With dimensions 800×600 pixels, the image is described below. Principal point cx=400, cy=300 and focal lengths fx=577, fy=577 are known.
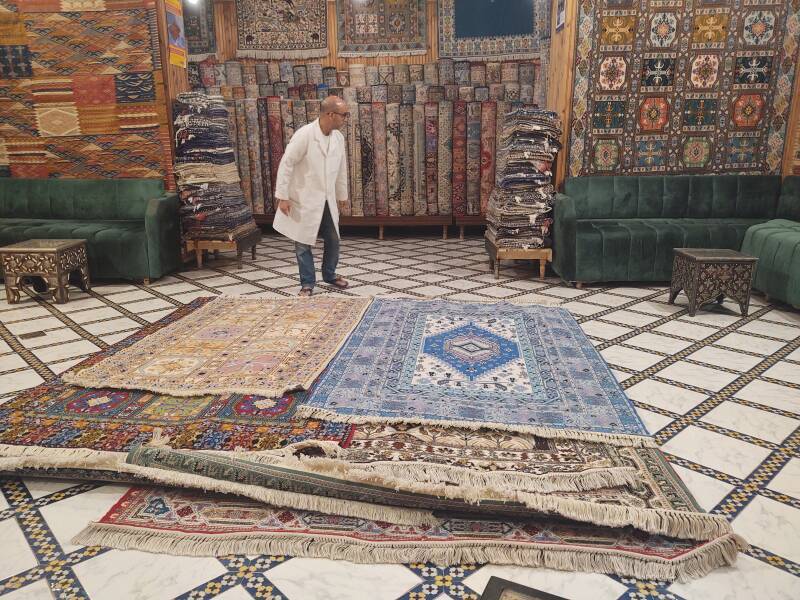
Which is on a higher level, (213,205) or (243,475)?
(213,205)

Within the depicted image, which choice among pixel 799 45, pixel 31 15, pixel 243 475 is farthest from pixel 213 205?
pixel 799 45

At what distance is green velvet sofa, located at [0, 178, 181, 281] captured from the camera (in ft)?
16.2

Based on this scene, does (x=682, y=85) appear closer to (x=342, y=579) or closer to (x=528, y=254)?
(x=528, y=254)

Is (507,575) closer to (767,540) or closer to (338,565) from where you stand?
(338,565)

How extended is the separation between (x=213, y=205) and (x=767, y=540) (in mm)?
5034

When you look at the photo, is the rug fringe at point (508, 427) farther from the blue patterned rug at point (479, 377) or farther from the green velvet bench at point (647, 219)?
the green velvet bench at point (647, 219)

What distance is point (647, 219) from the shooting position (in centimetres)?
514

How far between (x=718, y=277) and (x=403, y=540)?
3.22 m

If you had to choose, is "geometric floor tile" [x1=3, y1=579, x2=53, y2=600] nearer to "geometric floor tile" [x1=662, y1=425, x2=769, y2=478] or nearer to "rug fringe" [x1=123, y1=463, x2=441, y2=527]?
"rug fringe" [x1=123, y1=463, x2=441, y2=527]

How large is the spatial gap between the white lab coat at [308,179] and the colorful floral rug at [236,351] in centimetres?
65

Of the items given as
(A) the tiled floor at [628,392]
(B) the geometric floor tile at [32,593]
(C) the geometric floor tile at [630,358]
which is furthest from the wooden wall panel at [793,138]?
(B) the geometric floor tile at [32,593]

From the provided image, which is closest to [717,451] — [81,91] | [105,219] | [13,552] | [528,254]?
[13,552]

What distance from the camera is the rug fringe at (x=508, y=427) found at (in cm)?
217

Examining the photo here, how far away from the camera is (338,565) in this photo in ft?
5.32
